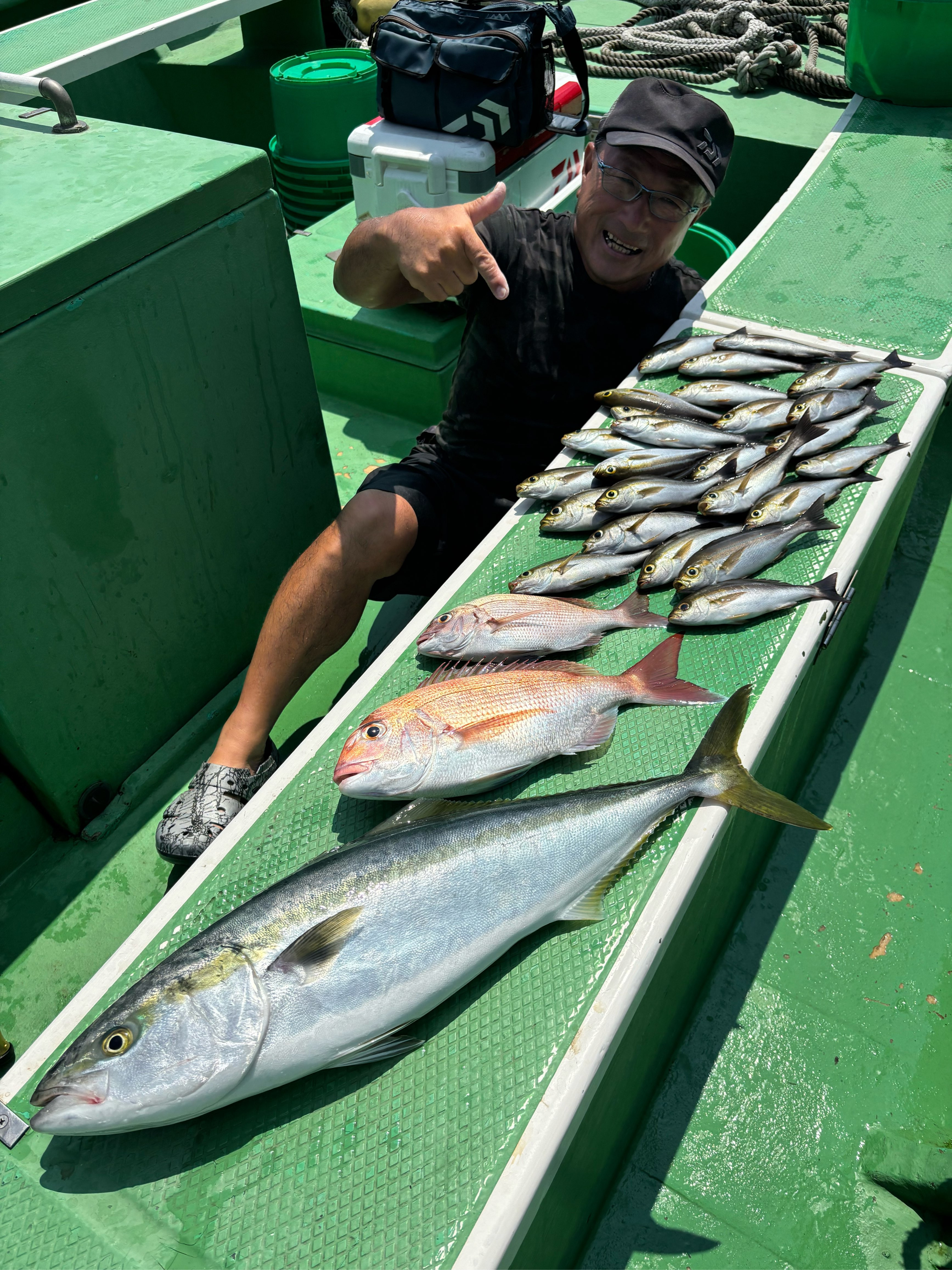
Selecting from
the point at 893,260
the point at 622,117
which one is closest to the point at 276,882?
the point at 622,117

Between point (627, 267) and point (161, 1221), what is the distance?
8.98 ft

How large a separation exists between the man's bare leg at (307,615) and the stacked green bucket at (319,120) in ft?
9.36

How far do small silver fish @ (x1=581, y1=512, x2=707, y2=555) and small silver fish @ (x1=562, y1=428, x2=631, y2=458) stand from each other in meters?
0.27

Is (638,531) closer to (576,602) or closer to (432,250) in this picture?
(576,602)

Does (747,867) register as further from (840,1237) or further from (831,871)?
(840,1237)

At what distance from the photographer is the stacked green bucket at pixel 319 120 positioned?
463cm

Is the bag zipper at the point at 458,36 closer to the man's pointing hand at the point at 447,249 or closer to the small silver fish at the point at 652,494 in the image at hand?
the man's pointing hand at the point at 447,249

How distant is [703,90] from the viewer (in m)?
5.22

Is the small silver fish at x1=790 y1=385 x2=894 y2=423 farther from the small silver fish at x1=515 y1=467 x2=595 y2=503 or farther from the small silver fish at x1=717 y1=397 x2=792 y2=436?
the small silver fish at x1=515 y1=467 x2=595 y2=503

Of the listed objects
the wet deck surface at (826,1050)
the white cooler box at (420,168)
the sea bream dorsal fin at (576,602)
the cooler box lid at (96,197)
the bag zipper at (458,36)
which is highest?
the bag zipper at (458,36)

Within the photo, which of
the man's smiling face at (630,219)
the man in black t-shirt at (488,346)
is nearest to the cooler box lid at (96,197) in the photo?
the man in black t-shirt at (488,346)

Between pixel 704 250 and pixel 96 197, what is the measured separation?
10.4ft

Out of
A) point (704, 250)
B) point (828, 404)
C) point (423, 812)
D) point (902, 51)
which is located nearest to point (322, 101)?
point (704, 250)

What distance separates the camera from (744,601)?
6.55 ft
